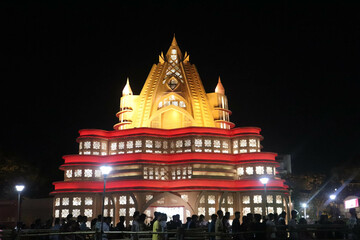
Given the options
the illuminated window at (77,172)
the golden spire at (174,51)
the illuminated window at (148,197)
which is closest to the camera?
the illuminated window at (148,197)

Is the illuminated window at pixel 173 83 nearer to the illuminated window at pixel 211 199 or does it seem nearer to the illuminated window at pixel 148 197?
the illuminated window at pixel 148 197

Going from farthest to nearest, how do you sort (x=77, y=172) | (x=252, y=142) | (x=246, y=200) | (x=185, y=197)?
1. (x=252, y=142)
2. (x=77, y=172)
3. (x=246, y=200)
4. (x=185, y=197)

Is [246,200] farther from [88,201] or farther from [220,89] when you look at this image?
[220,89]

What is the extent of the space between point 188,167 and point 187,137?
170 inches

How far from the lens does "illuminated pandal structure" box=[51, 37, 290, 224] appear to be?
50.0 m

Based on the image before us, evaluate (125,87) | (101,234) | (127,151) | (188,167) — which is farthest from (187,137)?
(101,234)

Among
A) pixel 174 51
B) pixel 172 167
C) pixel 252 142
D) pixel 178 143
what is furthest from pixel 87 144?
pixel 252 142

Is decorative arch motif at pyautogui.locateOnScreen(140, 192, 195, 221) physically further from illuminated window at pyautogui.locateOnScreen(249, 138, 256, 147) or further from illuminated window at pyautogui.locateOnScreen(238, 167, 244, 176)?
illuminated window at pyautogui.locateOnScreen(249, 138, 256, 147)

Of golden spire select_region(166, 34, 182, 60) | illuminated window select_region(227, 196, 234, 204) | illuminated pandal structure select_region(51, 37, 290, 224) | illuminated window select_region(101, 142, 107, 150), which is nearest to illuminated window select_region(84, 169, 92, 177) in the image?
→ illuminated pandal structure select_region(51, 37, 290, 224)

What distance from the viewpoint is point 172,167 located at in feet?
178

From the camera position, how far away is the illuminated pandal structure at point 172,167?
4997 cm

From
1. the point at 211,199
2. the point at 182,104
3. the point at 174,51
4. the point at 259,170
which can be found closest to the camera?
the point at 211,199

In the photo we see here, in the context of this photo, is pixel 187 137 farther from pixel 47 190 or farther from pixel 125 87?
pixel 47 190

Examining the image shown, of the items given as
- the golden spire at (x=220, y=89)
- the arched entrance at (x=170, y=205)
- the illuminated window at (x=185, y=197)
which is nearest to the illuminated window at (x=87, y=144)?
the arched entrance at (x=170, y=205)
